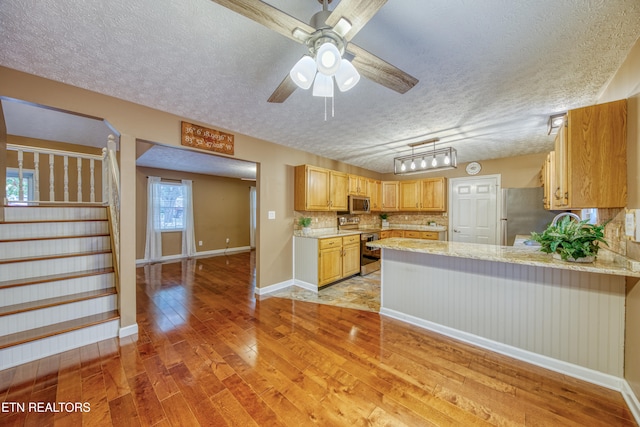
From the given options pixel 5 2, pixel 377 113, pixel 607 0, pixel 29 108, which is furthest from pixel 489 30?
pixel 29 108

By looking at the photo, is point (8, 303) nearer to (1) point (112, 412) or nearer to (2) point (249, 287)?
(1) point (112, 412)

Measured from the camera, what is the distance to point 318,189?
4.23 metres

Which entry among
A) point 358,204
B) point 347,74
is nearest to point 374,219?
point 358,204

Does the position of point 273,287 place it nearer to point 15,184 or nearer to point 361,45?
point 361,45

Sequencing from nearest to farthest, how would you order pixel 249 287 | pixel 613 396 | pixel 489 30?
pixel 489 30, pixel 613 396, pixel 249 287

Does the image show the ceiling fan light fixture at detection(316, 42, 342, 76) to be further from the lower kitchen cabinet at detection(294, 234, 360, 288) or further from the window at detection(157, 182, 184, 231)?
the window at detection(157, 182, 184, 231)

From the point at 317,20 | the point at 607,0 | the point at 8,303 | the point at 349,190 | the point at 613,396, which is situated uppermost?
the point at 607,0

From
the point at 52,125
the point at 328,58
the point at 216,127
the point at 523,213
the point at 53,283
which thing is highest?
the point at 52,125

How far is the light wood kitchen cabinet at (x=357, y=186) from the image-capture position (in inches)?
195

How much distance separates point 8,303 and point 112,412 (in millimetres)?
1717

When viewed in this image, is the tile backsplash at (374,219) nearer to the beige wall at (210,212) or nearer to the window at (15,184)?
the beige wall at (210,212)

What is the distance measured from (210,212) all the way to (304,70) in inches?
256

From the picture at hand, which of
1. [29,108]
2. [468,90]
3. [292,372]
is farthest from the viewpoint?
[29,108]

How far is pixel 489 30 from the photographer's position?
56.2 inches
